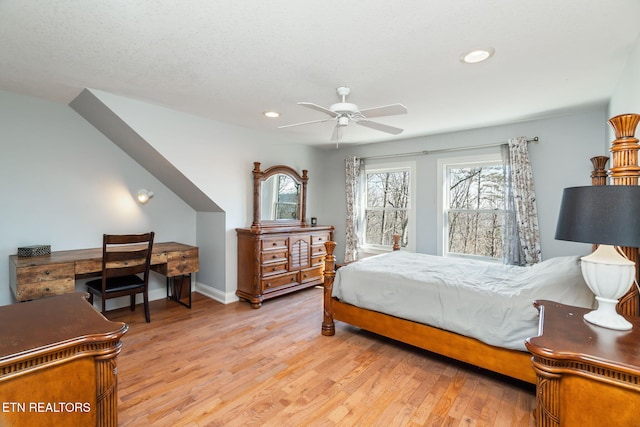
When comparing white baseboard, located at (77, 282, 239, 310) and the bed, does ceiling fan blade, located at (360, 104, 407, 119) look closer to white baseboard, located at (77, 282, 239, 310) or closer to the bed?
the bed

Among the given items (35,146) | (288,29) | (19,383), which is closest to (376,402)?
(19,383)

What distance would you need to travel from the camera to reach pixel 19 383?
1036 millimetres

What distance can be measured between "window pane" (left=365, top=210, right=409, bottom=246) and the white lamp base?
340 cm

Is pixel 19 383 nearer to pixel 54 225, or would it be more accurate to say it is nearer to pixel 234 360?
pixel 234 360

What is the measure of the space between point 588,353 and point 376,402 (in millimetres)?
1377

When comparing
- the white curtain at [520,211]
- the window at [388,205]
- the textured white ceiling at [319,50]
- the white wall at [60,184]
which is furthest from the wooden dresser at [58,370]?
the window at [388,205]

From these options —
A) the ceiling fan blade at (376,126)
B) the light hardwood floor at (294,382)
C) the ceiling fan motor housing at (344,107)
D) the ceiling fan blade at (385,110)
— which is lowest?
the light hardwood floor at (294,382)

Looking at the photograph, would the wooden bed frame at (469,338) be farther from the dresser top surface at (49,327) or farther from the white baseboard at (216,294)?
the dresser top surface at (49,327)

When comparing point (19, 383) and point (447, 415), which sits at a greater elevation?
point (19, 383)

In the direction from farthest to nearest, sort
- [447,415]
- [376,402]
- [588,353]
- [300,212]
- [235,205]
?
[300,212] → [235,205] → [376,402] → [447,415] → [588,353]

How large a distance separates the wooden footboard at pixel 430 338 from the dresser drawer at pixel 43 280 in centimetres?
247

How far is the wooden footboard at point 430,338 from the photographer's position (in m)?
2.06

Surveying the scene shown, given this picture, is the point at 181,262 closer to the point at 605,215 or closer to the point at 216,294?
the point at 216,294

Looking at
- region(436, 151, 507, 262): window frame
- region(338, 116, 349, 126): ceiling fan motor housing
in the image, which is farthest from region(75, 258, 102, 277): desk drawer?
region(436, 151, 507, 262): window frame
